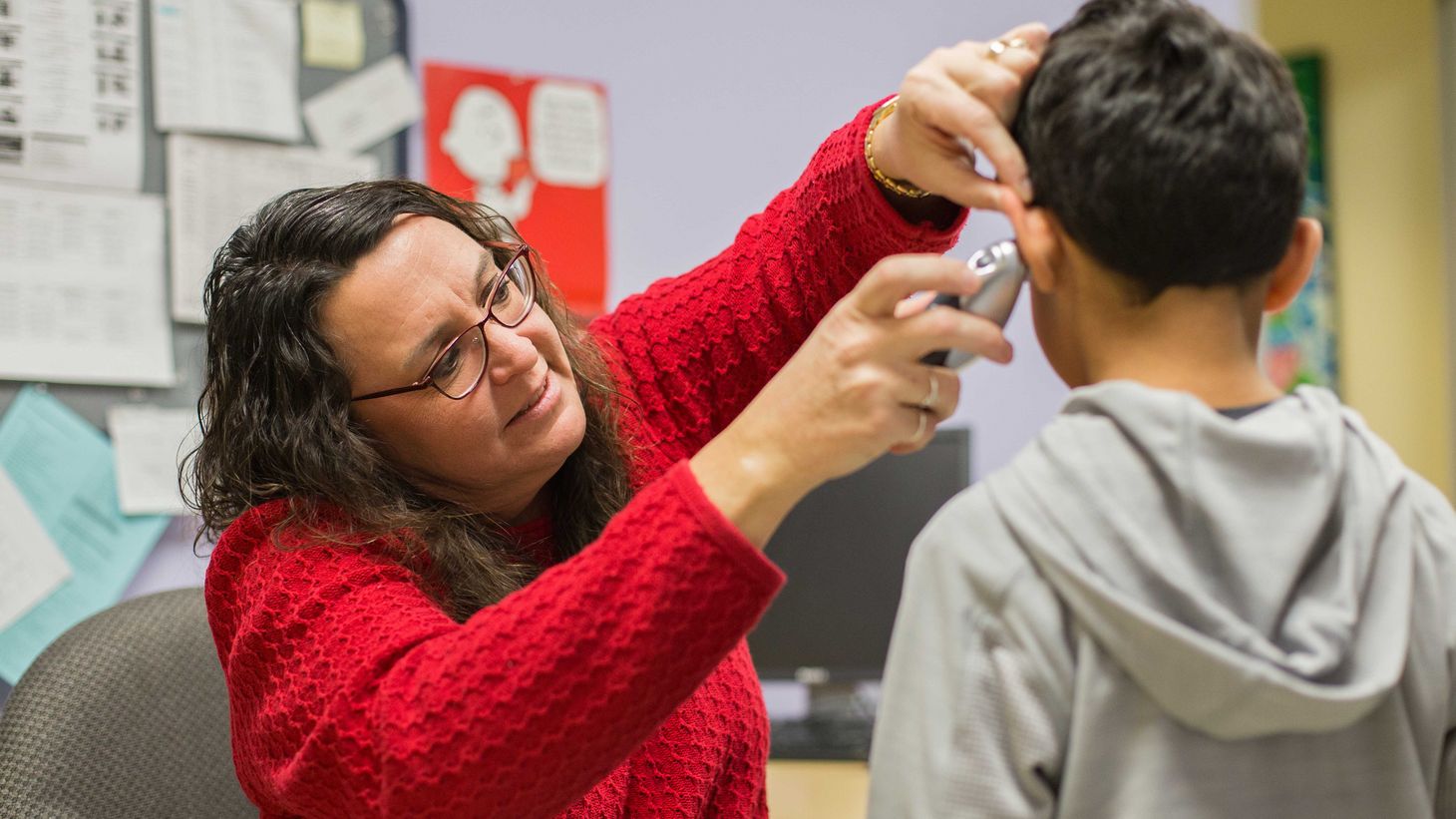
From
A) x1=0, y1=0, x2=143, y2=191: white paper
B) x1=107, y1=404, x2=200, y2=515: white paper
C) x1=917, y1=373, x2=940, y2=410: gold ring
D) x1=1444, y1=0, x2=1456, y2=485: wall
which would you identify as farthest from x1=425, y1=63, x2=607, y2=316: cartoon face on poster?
x1=1444, y1=0, x2=1456, y2=485: wall

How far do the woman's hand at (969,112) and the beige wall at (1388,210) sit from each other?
3048 mm

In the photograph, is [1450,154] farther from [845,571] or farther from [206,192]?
[206,192]

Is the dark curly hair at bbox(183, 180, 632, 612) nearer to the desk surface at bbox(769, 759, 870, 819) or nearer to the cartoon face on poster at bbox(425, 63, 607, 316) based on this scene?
the desk surface at bbox(769, 759, 870, 819)

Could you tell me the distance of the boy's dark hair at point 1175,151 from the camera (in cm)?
63

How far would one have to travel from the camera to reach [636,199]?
6.41 ft

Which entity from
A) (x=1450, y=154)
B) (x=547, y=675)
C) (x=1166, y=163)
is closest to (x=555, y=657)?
(x=547, y=675)

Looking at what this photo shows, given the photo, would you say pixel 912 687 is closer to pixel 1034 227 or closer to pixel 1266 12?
pixel 1034 227

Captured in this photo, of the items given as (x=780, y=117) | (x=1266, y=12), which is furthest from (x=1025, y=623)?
(x=1266, y=12)

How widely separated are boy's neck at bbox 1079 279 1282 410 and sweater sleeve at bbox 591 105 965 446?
0.97 feet

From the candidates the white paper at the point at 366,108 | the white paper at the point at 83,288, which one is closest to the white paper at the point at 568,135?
the white paper at the point at 366,108

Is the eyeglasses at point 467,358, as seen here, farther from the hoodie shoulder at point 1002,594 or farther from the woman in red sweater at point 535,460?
the hoodie shoulder at point 1002,594

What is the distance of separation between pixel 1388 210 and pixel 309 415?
3.36 metres

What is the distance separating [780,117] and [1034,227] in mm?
Result: 1436

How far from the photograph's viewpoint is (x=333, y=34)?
175cm
